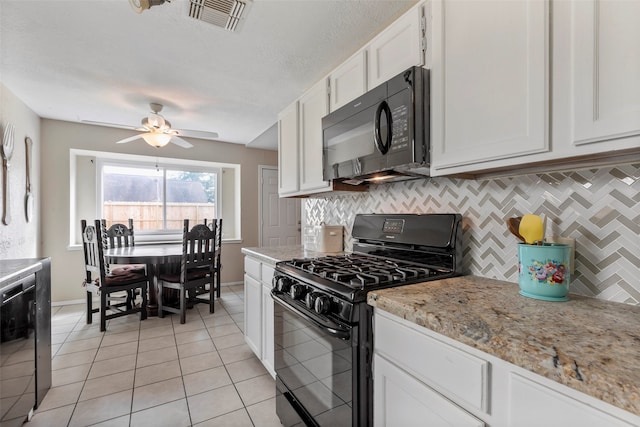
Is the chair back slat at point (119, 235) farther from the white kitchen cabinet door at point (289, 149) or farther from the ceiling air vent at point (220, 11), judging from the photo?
the ceiling air vent at point (220, 11)

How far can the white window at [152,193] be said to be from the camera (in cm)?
409

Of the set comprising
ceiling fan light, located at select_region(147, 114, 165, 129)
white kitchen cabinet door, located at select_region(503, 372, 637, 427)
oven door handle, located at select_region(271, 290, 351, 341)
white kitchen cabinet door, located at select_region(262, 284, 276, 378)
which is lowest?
white kitchen cabinet door, located at select_region(262, 284, 276, 378)

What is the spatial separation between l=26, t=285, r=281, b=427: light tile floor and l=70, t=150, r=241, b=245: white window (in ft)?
5.33

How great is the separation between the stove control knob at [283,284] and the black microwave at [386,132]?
0.67m

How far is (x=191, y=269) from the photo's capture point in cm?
348

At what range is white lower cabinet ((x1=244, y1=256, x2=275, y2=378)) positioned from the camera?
1.94 metres

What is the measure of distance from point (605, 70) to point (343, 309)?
1071mm

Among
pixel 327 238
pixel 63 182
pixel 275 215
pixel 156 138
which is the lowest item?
pixel 327 238

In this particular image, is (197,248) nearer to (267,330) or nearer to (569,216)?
(267,330)

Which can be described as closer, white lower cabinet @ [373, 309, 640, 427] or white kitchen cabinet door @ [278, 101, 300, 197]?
white lower cabinet @ [373, 309, 640, 427]

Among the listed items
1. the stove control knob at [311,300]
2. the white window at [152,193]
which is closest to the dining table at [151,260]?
the white window at [152,193]

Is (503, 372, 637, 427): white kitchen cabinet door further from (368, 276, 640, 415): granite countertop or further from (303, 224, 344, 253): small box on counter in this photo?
(303, 224, 344, 253): small box on counter

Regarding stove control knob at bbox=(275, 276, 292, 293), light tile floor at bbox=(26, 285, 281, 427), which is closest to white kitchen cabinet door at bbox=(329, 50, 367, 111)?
stove control knob at bbox=(275, 276, 292, 293)

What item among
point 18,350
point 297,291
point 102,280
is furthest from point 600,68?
point 102,280
